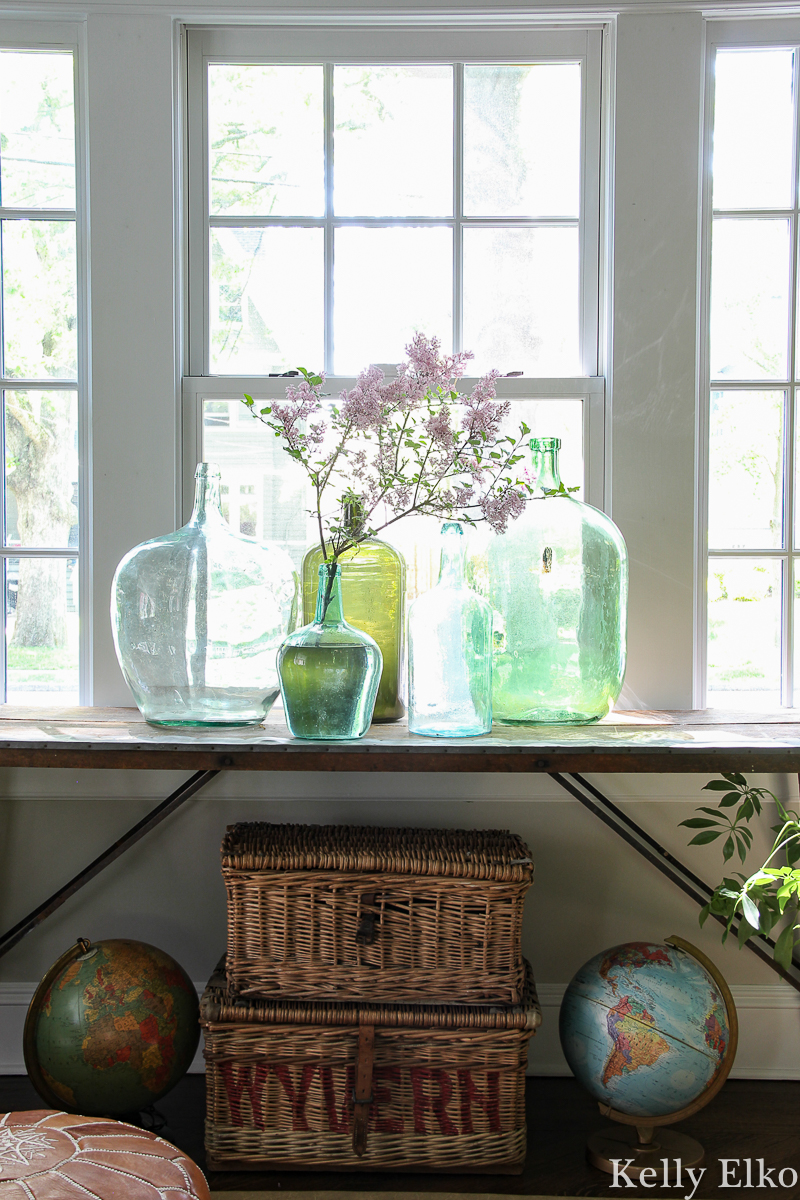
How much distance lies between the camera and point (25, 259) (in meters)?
2.00

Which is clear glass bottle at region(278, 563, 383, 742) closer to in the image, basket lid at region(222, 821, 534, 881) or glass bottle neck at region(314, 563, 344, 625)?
glass bottle neck at region(314, 563, 344, 625)

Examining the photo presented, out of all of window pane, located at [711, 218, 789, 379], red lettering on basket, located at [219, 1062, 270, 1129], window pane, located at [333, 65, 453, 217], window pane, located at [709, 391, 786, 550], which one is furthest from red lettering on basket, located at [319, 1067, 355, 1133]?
window pane, located at [333, 65, 453, 217]

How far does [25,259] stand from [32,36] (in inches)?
18.6

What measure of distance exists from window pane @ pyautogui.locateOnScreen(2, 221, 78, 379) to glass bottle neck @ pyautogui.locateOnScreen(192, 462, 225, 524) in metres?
0.59

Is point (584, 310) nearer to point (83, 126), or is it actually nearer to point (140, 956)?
Result: point (83, 126)

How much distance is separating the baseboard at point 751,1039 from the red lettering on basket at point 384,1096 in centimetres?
47

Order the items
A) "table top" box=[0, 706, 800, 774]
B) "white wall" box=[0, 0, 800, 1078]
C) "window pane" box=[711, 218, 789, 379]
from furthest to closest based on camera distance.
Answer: "window pane" box=[711, 218, 789, 379] → "white wall" box=[0, 0, 800, 1078] → "table top" box=[0, 706, 800, 774]

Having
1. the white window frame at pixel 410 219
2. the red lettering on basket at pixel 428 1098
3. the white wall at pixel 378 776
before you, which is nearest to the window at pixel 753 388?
the white wall at pixel 378 776

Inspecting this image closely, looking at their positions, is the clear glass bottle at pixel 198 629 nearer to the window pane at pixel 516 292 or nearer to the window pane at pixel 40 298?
the window pane at pixel 40 298

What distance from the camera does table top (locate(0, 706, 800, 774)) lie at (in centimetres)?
138

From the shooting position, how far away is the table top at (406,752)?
138cm

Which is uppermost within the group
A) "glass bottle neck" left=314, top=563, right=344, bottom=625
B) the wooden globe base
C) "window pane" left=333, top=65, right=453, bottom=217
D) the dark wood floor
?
"window pane" left=333, top=65, right=453, bottom=217

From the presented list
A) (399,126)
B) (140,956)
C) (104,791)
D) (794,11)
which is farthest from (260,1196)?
(794,11)

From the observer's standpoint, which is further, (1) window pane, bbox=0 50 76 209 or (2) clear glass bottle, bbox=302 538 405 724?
(1) window pane, bbox=0 50 76 209
